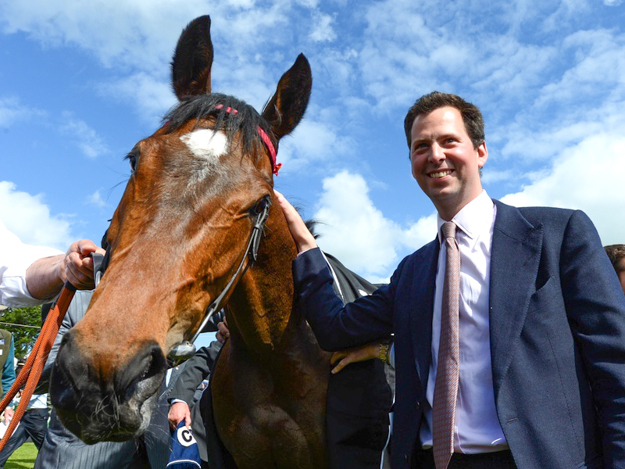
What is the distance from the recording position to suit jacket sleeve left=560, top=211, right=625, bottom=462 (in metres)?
2.04

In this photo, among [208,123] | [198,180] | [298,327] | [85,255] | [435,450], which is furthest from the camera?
[298,327]

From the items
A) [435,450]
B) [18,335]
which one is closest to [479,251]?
[435,450]

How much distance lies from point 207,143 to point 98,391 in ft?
4.84

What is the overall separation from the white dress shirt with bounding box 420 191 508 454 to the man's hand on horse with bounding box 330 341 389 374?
635 mm

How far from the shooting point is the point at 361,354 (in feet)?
10.7

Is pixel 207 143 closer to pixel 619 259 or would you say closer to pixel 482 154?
pixel 482 154

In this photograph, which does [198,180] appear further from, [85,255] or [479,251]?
[479,251]

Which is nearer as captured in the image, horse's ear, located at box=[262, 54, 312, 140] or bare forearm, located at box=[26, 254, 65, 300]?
bare forearm, located at box=[26, 254, 65, 300]

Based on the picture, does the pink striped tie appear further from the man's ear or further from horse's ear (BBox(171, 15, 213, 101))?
horse's ear (BBox(171, 15, 213, 101))

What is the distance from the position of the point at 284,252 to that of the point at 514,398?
177 centimetres

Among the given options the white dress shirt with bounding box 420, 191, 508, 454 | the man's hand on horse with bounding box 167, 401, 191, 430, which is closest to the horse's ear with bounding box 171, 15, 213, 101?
the white dress shirt with bounding box 420, 191, 508, 454

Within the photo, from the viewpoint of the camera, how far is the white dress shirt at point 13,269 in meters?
2.61

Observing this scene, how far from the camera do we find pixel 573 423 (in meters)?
2.14

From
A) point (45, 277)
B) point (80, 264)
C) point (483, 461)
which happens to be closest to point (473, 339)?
point (483, 461)
